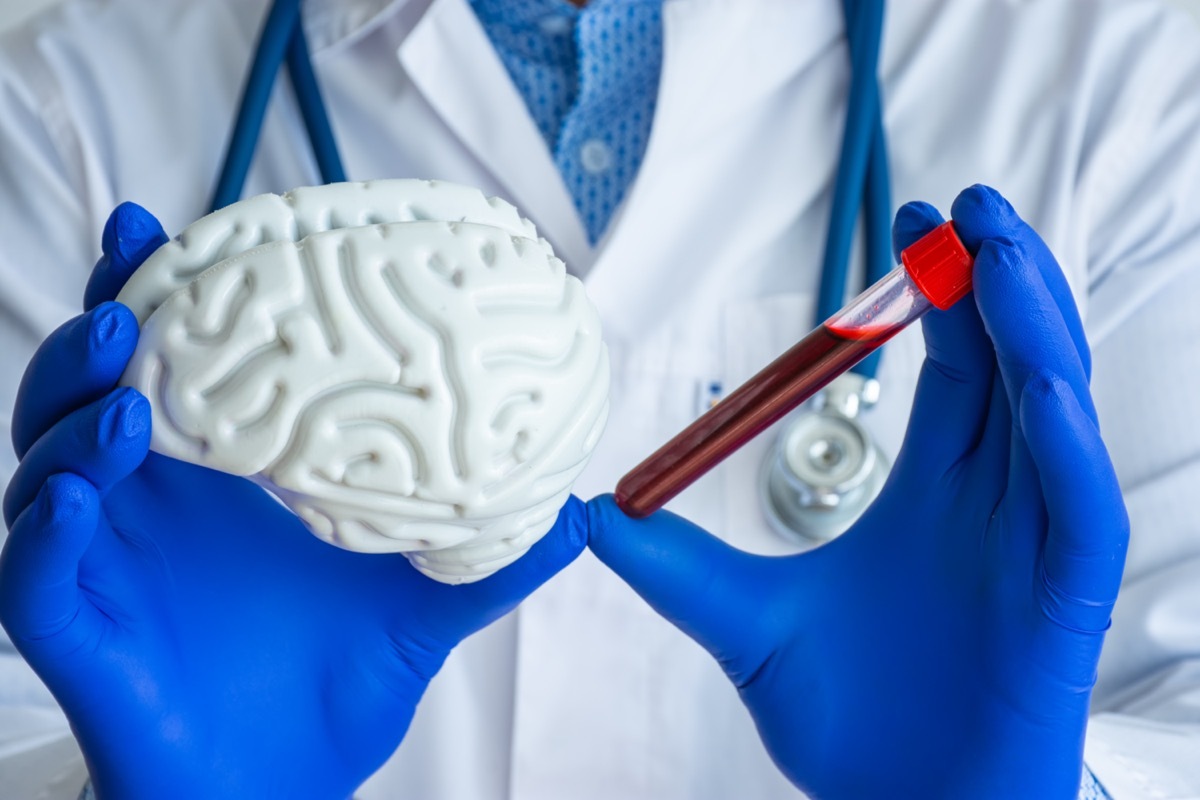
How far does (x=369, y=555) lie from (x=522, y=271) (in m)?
0.24

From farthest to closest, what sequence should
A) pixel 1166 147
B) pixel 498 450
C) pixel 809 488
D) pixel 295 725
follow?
1. pixel 1166 147
2. pixel 809 488
3. pixel 295 725
4. pixel 498 450

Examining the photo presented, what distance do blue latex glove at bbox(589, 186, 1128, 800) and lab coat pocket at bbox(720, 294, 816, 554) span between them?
0.59ft

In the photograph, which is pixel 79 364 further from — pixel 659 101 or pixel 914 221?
pixel 659 101

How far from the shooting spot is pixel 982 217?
1.97 feet

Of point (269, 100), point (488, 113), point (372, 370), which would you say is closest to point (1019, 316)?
→ point (372, 370)

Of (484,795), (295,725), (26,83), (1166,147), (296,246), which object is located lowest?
(484,795)

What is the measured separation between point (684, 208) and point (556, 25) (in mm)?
198

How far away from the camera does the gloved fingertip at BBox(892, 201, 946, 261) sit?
2.12 ft

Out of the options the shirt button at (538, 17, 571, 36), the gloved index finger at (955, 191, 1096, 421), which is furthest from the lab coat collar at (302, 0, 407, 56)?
the gloved index finger at (955, 191, 1096, 421)

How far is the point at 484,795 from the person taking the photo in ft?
2.99

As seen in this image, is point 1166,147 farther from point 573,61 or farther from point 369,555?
point 369,555

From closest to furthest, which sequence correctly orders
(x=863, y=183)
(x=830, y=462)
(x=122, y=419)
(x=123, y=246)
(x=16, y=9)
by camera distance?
(x=122, y=419), (x=123, y=246), (x=830, y=462), (x=863, y=183), (x=16, y=9)

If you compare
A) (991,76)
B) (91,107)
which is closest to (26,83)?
(91,107)

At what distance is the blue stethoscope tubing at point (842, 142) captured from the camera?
0.90 m
